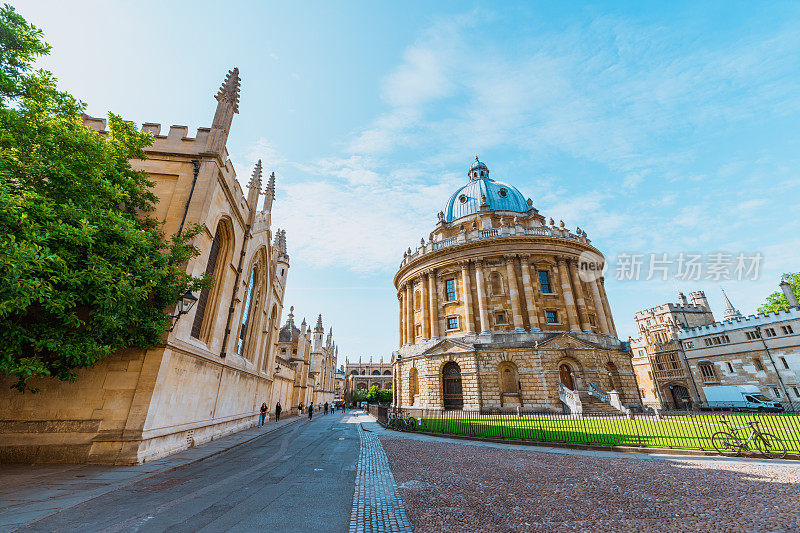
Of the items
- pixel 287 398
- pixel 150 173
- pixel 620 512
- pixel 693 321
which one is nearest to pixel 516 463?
pixel 620 512

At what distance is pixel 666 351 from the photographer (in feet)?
150

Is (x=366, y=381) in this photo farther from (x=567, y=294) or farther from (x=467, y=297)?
(x=567, y=294)

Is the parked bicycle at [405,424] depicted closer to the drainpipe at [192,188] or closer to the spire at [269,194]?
the drainpipe at [192,188]

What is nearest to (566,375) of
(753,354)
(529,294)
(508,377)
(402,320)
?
(508,377)

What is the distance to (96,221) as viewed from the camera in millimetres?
7699

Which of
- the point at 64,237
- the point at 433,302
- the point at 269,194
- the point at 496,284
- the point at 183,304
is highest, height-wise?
the point at 269,194

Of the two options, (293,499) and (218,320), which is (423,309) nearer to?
(218,320)

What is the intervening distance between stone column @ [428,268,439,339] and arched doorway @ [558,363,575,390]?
1139 cm

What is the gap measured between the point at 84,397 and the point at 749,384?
5480 centimetres

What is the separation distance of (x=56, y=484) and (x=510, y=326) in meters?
28.8

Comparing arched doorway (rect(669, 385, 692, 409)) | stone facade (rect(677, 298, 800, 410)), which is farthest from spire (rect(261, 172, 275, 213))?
arched doorway (rect(669, 385, 692, 409))

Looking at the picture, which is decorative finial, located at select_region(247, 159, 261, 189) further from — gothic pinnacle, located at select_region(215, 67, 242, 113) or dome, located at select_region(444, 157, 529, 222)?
dome, located at select_region(444, 157, 529, 222)

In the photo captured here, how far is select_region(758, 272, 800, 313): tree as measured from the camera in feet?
133

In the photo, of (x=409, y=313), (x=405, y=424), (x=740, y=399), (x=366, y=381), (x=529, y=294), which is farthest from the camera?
(x=366, y=381)
